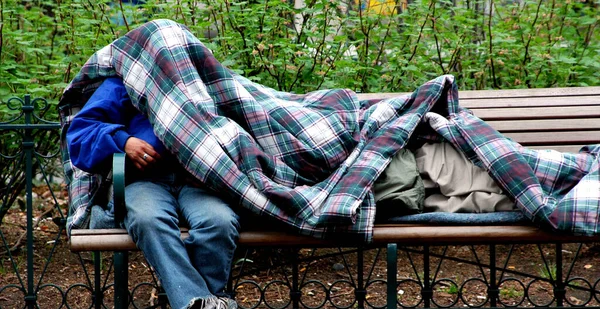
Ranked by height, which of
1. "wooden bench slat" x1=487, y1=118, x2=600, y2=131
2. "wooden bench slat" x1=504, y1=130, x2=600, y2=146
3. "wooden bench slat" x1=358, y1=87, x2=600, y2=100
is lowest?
"wooden bench slat" x1=504, y1=130, x2=600, y2=146

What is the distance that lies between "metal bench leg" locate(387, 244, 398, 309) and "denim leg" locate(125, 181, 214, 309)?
66 centimetres

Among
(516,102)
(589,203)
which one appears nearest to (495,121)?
(516,102)

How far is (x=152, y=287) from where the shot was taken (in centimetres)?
422

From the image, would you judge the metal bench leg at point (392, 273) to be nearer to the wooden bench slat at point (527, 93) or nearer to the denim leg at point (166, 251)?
the denim leg at point (166, 251)

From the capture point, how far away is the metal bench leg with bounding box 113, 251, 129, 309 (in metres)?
3.06

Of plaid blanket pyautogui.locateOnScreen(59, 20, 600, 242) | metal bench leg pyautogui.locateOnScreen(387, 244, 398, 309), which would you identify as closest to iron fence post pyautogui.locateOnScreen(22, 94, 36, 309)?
plaid blanket pyautogui.locateOnScreen(59, 20, 600, 242)

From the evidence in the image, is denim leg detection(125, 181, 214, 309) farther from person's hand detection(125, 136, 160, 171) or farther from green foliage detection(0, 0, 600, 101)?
green foliage detection(0, 0, 600, 101)

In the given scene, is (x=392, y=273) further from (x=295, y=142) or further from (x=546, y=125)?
(x=546, y=125)

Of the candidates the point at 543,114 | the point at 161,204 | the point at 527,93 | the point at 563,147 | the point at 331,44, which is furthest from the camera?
the point at 331,44

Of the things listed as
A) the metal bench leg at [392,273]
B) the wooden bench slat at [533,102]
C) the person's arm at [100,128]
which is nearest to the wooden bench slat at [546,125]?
the wooden bench slat at [533,102]

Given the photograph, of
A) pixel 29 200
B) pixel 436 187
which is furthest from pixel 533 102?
pixel 29 200

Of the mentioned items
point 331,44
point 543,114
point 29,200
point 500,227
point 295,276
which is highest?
point 331,44

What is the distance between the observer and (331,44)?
4434 mm

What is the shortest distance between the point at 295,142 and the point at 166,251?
676 millimetres
